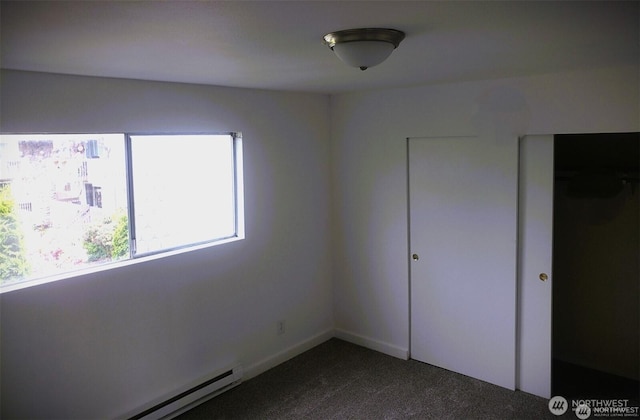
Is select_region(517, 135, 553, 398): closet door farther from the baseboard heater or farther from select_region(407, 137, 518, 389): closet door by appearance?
the baseboard heater

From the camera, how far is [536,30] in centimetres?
192

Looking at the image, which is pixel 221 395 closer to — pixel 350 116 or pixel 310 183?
pixel 310 183

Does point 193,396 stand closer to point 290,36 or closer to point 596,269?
point 290,36

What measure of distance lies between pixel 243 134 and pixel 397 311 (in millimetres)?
2072

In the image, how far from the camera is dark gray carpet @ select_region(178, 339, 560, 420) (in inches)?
138

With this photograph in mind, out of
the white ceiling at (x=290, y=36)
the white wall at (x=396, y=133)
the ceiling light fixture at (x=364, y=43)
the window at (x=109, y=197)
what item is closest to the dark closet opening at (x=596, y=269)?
the white wall at (x=396, y=133)

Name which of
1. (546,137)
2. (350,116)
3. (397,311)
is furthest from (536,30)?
(397,311)

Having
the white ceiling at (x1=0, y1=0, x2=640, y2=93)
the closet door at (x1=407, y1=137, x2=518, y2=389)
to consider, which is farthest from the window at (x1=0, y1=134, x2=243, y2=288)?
the closet door at (x1=407, y1=137, x2=518, y2=389)

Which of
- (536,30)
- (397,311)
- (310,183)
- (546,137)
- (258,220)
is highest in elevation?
(536,30)

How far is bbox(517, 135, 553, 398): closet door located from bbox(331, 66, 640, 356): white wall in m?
0.21

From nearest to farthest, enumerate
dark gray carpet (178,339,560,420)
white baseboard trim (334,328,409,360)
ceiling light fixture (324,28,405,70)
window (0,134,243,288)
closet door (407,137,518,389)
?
ceiling light fixture (324,28,405,70) < window (0,134,243,288) < dark gray carpet (178,339,560,420) < closet door (407,137,518,389) < white baseboard trim (334,328,409,360)

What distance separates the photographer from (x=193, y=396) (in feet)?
11.7

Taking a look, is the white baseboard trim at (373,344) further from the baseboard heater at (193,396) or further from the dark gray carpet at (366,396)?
the baseboard heater at (193,396)

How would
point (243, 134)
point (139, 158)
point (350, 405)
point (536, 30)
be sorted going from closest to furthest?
point (536, 30) < point (139, 158) < point (350, 405) < point (243, 134)
